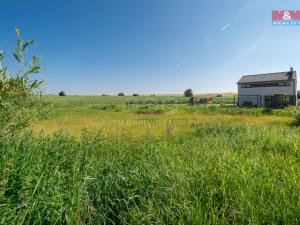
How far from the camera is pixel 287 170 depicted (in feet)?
11.3

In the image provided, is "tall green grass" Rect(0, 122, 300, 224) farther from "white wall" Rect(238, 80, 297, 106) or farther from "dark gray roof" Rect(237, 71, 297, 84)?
"dark gray roof" Rect(237, 71, 297, 84)

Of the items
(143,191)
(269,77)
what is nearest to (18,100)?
(143,191)

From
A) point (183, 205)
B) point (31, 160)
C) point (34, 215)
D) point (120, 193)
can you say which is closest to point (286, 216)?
point (183, 205)

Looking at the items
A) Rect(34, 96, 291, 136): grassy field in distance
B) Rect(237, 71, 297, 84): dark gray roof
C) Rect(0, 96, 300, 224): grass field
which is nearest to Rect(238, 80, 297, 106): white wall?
Rect(237, 71, 297, 84): dark gray roof

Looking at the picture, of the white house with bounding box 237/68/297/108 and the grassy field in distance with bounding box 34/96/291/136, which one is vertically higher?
the white house with bounding box 237/68/297/108

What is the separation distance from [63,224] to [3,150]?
1.90 meters

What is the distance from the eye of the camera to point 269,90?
32.9 metres

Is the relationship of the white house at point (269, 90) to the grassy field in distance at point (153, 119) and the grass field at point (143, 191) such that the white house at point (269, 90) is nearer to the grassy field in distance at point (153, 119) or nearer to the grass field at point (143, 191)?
the grassy field in distance at point (153, 119)

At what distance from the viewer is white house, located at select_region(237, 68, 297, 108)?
30.2m

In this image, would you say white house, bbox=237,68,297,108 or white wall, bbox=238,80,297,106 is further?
white wall, bbox=238,80,297,106

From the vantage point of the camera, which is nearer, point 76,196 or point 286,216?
point 286,216

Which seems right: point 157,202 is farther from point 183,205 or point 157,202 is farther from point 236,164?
point 236,164

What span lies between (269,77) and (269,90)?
310 cm

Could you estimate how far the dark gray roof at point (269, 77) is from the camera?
32.0 meters
